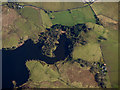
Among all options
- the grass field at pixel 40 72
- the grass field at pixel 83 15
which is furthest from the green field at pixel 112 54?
the grass field at pixel 40 72

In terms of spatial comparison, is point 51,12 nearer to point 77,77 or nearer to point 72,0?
point 72,0

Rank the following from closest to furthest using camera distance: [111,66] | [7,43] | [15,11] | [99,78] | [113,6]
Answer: [99,78] → [111,66] → [7,43] → [15,11] → [113,6]

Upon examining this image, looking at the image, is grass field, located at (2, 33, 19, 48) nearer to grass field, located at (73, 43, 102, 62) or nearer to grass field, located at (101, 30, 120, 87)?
grass field, located at (73, 43, 102, 62)

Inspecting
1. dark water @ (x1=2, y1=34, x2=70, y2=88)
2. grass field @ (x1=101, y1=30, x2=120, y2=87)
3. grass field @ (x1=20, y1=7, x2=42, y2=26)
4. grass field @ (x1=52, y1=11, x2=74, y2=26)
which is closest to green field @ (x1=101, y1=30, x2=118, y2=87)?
grass field @ (x1=101, y1=30, x2=120, y2=87)

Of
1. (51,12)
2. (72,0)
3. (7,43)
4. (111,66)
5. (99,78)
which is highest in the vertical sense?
(72,0)

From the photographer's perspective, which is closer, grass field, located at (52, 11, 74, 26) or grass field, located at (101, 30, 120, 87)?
grass field, located at (101, 30, 120, 87)

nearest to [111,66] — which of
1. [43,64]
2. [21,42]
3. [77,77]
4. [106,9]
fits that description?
[77,77]

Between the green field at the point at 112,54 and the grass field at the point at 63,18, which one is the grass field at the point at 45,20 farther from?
the green field at the point at 112,54

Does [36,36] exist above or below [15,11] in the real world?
below
